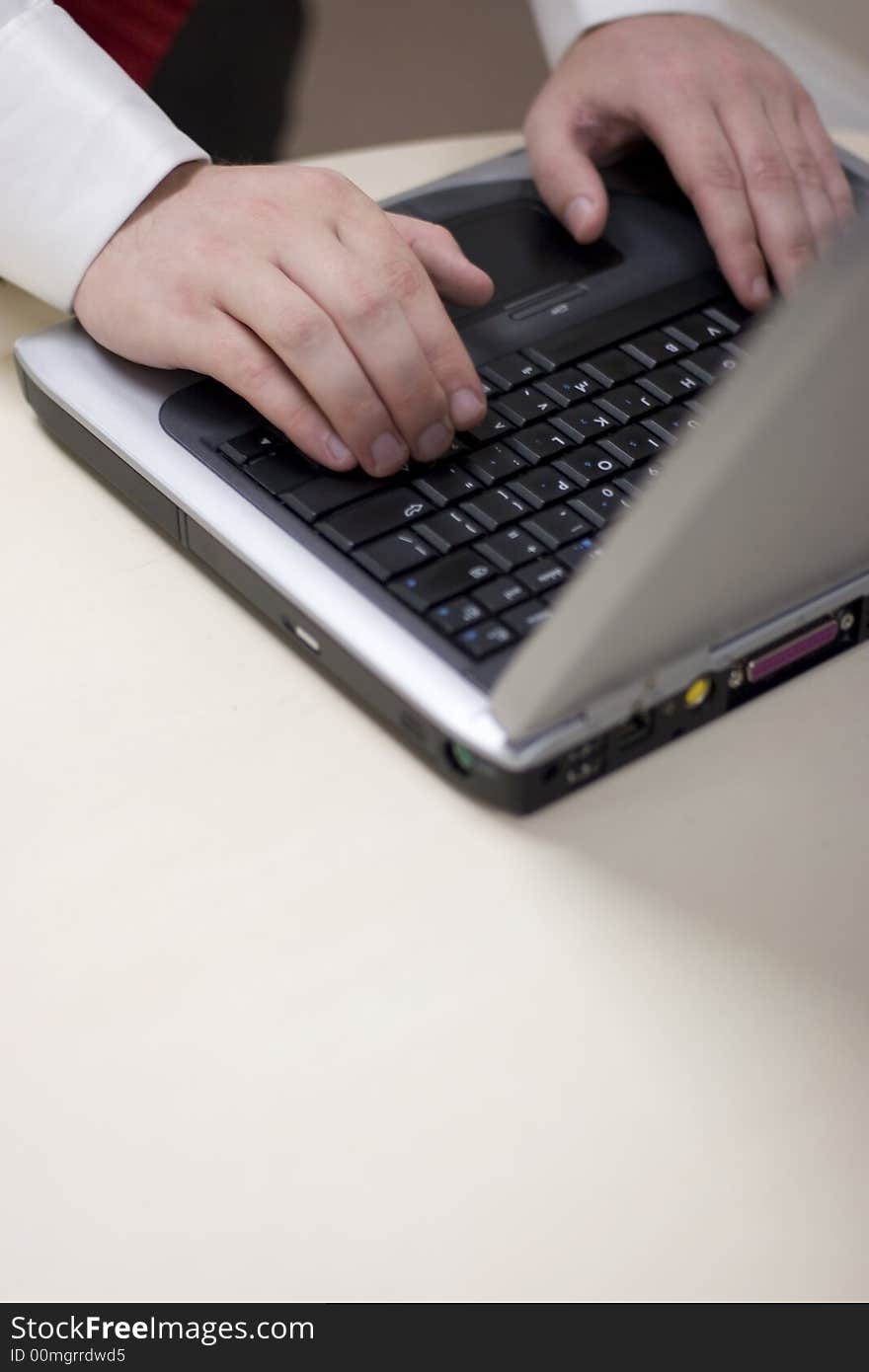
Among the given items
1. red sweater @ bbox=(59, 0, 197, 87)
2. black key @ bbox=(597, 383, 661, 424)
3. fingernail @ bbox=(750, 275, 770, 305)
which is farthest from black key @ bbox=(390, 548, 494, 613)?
red sweater @ bbox=(59, 0, 197, 87)

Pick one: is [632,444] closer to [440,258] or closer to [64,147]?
[440,258]

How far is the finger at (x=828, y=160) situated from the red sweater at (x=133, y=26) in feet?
1.29

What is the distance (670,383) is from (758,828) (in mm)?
204

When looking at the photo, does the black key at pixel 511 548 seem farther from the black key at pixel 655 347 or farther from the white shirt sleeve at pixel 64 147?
the white shirt sleeve at pixel 64 147

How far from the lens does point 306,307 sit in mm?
598

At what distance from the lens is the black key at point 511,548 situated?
0.54 m

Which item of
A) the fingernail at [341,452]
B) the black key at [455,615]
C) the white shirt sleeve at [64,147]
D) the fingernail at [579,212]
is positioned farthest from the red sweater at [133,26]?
the black key at [455,615]

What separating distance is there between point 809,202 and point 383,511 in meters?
0.31

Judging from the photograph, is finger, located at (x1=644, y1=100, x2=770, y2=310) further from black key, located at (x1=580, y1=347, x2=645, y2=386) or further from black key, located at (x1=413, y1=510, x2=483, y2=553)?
black key, located at (x1=413, y1=510, x2=483, y2=553)

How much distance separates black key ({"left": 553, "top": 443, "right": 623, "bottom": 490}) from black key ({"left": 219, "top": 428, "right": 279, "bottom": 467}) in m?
0.11

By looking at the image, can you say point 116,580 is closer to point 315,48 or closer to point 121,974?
point 121,974

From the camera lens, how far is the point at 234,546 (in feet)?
1.84

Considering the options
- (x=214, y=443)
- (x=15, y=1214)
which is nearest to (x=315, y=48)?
(x=214, y=443)

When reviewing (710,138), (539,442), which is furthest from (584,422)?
(710,138)
